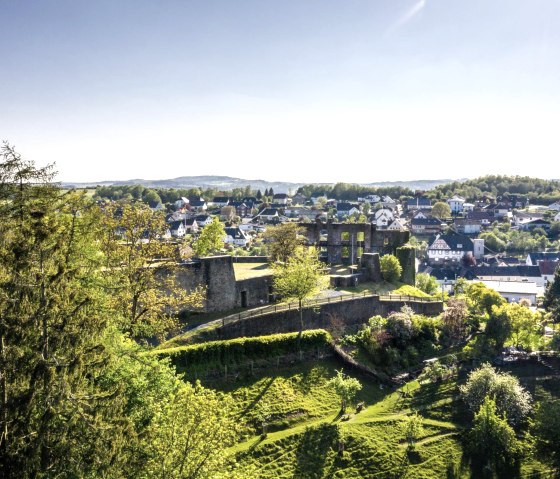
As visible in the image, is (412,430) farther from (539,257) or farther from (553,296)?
(539,257)

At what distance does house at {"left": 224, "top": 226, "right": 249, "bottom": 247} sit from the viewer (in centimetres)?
12700

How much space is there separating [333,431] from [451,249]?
105m

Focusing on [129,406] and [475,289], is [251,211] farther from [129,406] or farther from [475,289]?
[129,406]

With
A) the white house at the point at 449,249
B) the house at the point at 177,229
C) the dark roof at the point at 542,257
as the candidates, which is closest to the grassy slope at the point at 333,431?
the dark roof at the point at 542,257

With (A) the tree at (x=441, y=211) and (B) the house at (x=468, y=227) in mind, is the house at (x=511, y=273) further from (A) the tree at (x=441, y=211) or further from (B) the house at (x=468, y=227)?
(A) the tree at (x=441, y=211)

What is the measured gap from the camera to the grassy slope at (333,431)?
26875 millimetres

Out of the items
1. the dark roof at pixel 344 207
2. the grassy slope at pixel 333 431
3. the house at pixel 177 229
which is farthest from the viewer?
the dark roof at pixel 344 207

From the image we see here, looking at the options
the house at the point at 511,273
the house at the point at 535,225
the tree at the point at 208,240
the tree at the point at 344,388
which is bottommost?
the house at the point at 511,273

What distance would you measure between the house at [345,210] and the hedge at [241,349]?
509 ft

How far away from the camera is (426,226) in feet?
513

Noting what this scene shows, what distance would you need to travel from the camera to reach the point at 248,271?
47.8m

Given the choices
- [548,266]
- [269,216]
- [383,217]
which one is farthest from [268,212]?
[548,266]

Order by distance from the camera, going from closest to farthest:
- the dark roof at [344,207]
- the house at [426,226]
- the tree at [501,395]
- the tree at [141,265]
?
the tree at [141,265], the tree at [501,395], the house at [426,226], the dark roof at [344,207]

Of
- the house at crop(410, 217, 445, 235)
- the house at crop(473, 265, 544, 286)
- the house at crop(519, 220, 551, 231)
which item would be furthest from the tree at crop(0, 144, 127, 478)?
the house at crop(519, 220, 551, 231)
